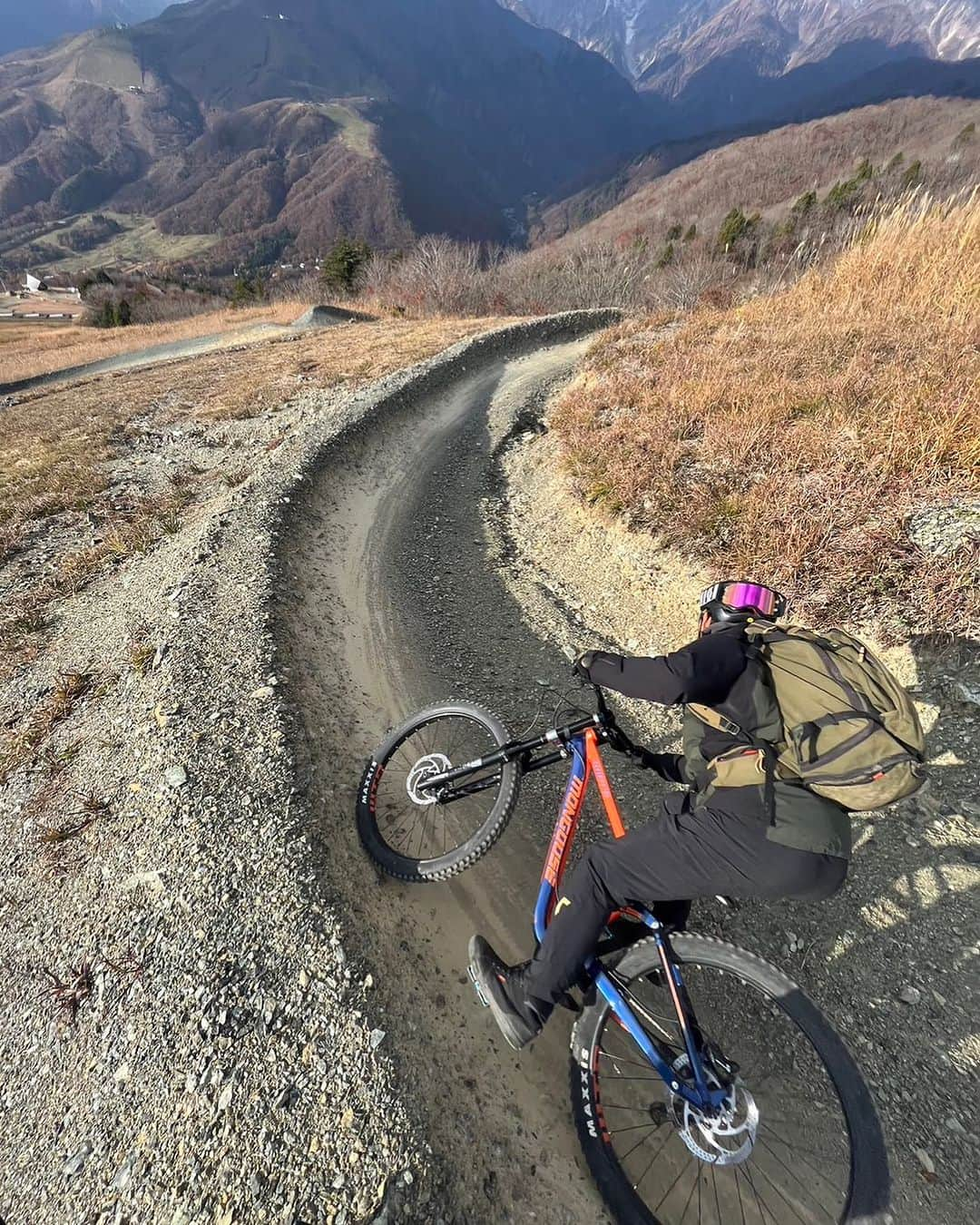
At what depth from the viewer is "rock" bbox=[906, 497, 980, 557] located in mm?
5668

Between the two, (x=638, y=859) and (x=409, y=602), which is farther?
(x=409, y=602)

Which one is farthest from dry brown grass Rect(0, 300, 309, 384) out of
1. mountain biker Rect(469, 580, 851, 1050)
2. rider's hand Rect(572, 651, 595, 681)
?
mountain biker Rect(469, 580, 851, 1050)

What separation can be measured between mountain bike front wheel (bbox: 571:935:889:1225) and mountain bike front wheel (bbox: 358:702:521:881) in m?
1.56

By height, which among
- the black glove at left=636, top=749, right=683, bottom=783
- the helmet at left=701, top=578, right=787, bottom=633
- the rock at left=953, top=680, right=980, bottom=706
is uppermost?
the helmet at left=701, top=578, right=787, bottom=633

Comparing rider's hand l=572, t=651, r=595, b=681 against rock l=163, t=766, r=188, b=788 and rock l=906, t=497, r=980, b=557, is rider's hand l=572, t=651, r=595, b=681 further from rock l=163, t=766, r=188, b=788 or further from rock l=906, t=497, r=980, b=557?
rock l=906, t=497, r=980, b=557

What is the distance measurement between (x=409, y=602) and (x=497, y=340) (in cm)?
1729

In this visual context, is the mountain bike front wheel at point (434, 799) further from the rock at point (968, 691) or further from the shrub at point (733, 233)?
the shrub at point (733, 233)

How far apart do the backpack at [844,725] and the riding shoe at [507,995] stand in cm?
206

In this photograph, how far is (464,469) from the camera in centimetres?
1272

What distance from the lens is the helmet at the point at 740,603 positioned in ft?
10.8

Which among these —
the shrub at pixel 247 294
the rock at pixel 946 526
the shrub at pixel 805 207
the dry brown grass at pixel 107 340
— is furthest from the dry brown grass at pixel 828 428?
the shrub at pixel 805 207

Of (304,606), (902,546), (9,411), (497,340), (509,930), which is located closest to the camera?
(509,930)

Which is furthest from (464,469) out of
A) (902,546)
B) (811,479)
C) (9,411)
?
(9,411)

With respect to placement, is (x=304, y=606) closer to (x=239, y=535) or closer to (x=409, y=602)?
(x=409, y=602)
